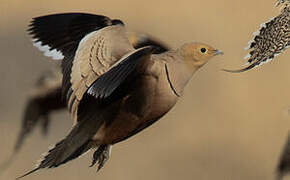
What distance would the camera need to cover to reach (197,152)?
93.0 inches

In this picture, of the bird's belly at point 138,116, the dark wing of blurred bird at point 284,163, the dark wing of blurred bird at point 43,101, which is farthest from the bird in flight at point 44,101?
the dark wing of blurred bird at point 284,163

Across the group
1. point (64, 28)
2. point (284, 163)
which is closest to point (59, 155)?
point (64, 28)

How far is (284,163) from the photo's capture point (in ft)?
8.11

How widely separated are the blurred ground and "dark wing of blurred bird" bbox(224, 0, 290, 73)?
0.03m

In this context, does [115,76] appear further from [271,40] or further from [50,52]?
[271,40]

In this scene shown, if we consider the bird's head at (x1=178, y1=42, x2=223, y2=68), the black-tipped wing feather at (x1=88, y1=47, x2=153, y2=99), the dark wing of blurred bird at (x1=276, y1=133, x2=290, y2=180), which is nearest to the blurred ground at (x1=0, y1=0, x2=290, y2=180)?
the dark wing of blurred bird at (x1=276, y1=133, x2=290, y2=180)

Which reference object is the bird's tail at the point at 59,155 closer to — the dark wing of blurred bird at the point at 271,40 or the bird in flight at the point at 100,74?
the bird in flight at the point at 100,74

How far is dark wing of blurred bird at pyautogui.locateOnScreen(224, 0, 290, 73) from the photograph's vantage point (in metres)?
2.45

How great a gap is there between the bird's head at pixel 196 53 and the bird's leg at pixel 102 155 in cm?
38

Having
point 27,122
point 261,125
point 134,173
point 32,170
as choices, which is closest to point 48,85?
point 27,122

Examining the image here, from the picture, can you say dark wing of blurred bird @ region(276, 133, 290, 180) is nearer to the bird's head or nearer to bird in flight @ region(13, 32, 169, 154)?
the bird's head

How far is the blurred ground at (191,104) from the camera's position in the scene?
7.06 ft

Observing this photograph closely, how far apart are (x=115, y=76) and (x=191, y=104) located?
0.53m

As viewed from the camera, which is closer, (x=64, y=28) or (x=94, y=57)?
(x=94, y=57)
